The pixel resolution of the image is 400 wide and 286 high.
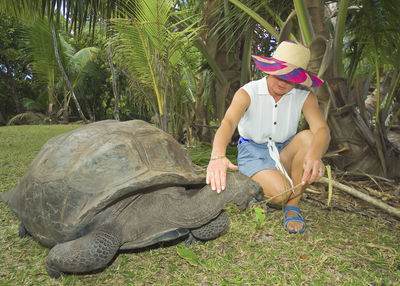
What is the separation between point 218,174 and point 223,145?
26cm

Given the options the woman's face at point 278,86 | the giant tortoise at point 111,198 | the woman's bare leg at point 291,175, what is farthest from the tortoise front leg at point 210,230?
the woman's face at point 278,86

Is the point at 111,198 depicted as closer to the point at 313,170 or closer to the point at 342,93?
the point at 313,170

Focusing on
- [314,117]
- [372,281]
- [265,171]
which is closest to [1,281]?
[265,171]

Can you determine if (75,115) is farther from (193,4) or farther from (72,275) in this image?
(72,275)

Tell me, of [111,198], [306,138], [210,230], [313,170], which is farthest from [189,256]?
[306,138]

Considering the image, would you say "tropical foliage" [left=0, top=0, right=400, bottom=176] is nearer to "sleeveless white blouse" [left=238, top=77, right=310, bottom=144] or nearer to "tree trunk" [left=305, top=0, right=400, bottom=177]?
"tree trunk" [left=305, top=0, right=400, bottom=177]

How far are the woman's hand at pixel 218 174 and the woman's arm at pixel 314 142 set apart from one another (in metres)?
0.57

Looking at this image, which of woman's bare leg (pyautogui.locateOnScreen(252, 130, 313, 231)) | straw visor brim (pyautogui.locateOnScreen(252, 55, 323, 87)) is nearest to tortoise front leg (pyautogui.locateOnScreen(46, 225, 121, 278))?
woman's bare leg (pyautogui.locateOnScreen(252, 130, 313, 231))

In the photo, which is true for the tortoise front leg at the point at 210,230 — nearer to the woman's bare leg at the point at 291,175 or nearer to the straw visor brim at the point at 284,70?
the woman's bare leg at the point at 291,175

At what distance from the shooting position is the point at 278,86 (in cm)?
198

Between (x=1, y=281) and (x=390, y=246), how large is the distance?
7.39 feet

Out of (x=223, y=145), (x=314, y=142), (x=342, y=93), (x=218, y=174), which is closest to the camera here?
(x=218, y=174)

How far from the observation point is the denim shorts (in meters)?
2.15

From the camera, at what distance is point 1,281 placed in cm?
154
